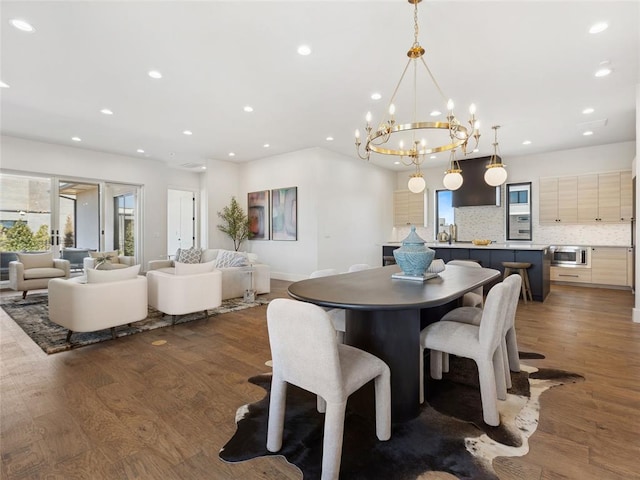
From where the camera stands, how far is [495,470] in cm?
161

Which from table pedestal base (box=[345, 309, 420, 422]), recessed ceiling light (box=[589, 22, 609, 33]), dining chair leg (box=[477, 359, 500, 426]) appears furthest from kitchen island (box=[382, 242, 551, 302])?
table pedestal base (box=[345, 309, 420, 422])

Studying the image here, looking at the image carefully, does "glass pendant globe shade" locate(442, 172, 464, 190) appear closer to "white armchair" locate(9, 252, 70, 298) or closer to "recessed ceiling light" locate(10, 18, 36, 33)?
"recessed ceiling light" locate(10, 18, 36, 33)

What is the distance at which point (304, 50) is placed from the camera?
329 centimetres

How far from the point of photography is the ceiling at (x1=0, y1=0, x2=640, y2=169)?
2.76m

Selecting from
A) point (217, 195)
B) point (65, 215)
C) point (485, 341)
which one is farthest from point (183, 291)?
point (65, 215)

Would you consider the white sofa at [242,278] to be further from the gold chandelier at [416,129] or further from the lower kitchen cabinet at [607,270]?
the lower kitchen cabinet at [607,270]

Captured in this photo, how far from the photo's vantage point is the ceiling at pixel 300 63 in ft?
9.07

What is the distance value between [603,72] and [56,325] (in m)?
7.23

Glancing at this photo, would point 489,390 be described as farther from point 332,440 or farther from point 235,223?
point 235,223

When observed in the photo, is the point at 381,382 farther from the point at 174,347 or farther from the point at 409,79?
the point at 409,79

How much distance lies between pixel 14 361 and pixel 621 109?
26.8 ft

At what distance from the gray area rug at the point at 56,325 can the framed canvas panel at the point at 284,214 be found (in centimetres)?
233

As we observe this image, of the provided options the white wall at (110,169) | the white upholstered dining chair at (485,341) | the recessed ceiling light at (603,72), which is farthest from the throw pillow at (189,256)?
the recessed ceiling light at (603,72)

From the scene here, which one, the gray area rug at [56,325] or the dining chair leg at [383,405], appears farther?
the gray area rug at [56,325]
